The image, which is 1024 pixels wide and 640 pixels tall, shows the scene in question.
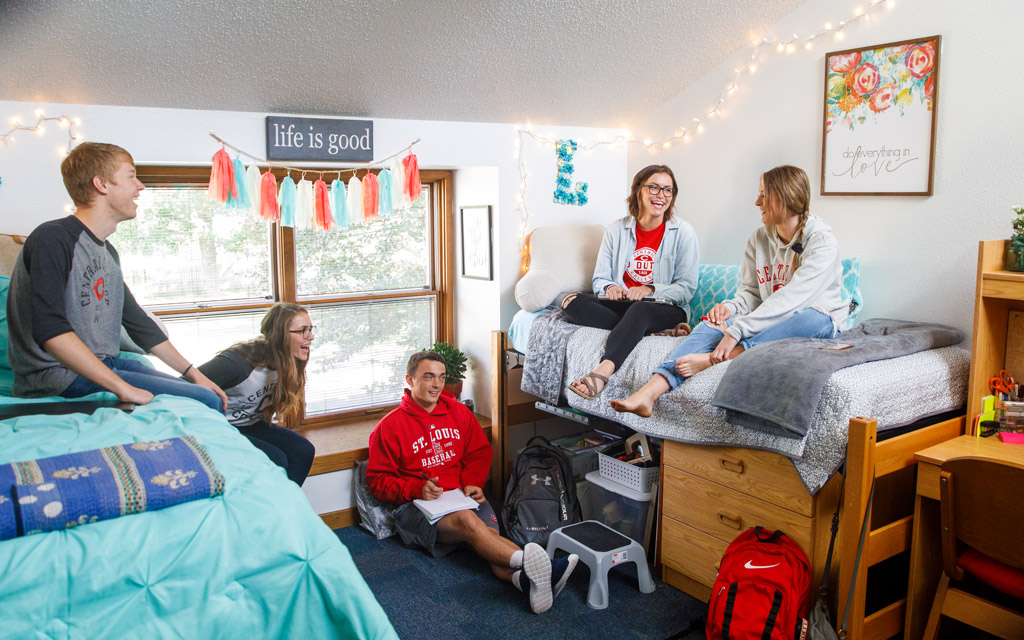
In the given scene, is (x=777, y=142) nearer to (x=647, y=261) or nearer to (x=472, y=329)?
(x=647, y=261)

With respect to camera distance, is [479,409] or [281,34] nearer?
[281,34]

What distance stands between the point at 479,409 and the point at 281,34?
6.54 feet

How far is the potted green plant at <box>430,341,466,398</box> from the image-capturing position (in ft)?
11.7

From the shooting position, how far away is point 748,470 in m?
2.31

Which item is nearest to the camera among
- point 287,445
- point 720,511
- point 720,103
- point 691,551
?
point 720,511

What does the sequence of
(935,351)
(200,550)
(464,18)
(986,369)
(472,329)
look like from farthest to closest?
(472,329), (464,18), (935,351), (986,369), (200,550)

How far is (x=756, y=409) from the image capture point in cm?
218

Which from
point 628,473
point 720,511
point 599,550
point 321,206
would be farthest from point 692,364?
point 321,206

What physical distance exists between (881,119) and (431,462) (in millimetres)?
2111

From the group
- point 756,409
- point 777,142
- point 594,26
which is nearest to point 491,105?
point 594,26

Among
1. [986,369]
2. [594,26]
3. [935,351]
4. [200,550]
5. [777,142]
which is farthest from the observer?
[777,142]

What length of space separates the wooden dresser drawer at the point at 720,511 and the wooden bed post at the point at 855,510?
13 centimetres

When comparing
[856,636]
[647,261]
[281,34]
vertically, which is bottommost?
[856,636]

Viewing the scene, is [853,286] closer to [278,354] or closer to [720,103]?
[720,103]
